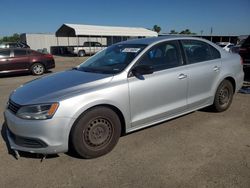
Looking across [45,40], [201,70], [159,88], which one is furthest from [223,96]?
[45,40]

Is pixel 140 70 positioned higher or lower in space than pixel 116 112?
higher

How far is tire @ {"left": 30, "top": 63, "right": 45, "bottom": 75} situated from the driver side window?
9583 millimetres

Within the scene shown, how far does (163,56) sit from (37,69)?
9712mm

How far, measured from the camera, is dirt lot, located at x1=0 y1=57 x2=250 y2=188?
9.68 ft

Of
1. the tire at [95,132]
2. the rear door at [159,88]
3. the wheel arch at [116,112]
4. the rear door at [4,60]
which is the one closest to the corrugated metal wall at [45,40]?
the rear door at [4,60]

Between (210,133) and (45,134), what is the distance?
2653mm

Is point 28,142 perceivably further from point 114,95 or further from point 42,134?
point 114,95

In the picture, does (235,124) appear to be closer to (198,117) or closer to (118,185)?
(198,117)

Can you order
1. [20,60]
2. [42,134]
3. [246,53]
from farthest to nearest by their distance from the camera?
[20,60]
[246,53]
[42,134]

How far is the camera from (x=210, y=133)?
4289mm

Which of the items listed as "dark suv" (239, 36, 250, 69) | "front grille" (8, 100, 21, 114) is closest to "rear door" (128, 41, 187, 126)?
"front grille" (8, 100, 21, 114)

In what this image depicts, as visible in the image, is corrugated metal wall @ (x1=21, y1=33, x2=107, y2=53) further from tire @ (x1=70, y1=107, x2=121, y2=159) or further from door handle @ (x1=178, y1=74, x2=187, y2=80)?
tire @ (x1=70, y1=107, x2=121, y2=159)

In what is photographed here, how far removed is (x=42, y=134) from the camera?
3121mm

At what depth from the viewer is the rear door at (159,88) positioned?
3771 millimetres
